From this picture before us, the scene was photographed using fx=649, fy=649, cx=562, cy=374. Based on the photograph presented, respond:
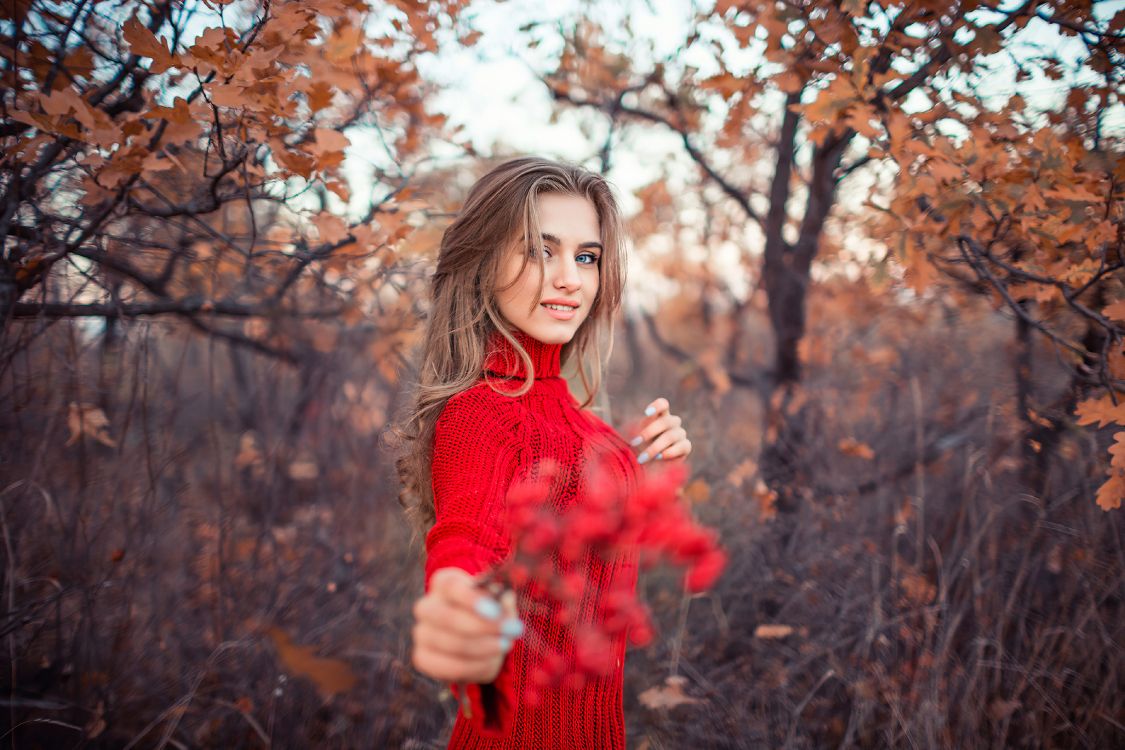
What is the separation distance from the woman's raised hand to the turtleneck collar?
2.30 ft

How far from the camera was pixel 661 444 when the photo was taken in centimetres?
144

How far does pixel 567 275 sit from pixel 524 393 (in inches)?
10.7

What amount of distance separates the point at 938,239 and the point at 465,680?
1.78 meters

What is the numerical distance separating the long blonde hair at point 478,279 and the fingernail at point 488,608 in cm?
68

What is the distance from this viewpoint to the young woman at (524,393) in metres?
1.23

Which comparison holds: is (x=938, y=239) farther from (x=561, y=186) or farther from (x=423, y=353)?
(x=423, y=353)

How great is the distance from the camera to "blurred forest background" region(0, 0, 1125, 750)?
1536 millimetres

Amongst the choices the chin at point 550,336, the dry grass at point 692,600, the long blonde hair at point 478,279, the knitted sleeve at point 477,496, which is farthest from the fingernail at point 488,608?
→ the dry grass at point 692,600

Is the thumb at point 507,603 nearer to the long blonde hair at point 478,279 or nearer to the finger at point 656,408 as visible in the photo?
the long blonde hair at point 478,279

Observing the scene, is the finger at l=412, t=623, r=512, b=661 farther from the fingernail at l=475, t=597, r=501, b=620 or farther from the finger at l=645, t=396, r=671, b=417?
the finger at l=645, t=396, r=671, b=417

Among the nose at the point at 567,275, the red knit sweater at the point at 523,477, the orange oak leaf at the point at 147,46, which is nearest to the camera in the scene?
the red knit sweater at the point at 523,477

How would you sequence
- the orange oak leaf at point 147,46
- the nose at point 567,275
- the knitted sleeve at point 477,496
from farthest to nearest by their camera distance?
the nose at point 567,275, the orange oak leaf at point 147,46, the knitted sleeve at point 477,496

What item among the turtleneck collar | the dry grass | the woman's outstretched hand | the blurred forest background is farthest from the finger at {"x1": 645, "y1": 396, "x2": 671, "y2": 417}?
the dry grass

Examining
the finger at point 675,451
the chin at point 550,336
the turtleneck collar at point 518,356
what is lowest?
the finger at point 675,451
